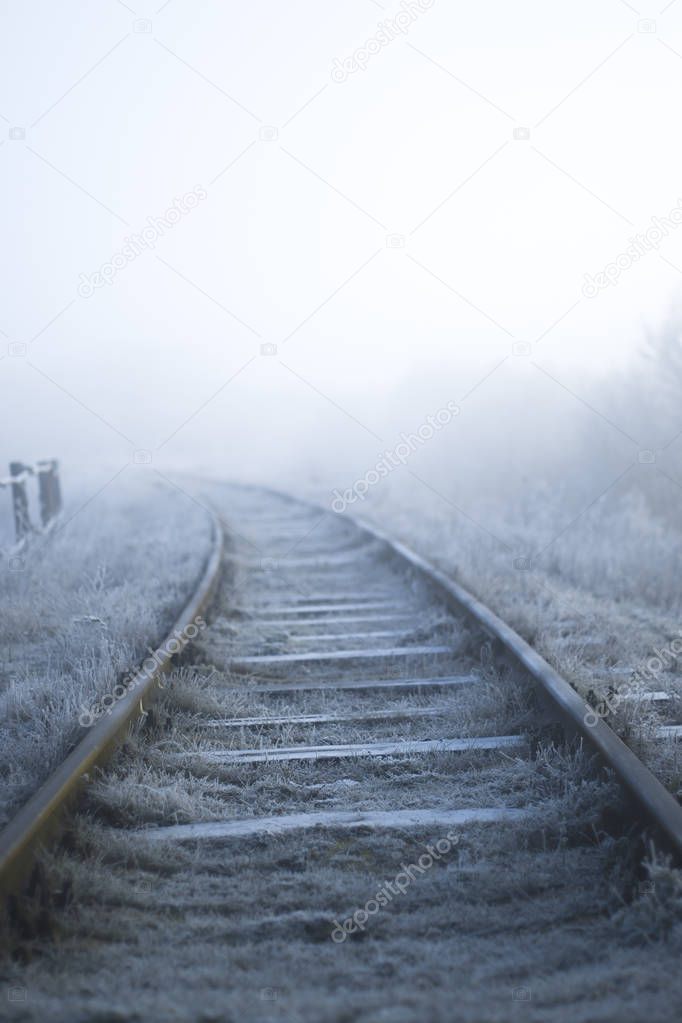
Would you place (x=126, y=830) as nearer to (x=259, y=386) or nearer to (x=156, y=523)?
(x=156, y=523)

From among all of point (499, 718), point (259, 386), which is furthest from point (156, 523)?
point (259, 386)

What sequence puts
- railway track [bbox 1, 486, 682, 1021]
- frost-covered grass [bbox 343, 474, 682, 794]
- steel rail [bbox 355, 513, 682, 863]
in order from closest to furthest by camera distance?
1. railway track [bbox 1, 486, 682, 1021]
2. steel rail [bbox 355, 513, 682, 863]
3. frost-covered grass [bbox 343, 474, 682, 794]

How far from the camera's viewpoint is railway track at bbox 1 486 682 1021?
2.04 meters

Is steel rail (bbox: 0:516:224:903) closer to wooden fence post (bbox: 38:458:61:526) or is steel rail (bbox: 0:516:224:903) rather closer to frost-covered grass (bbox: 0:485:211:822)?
frost-covered grass (bbox: 0:485:211:822)

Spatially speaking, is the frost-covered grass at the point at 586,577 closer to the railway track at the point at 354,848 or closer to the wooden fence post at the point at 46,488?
the railway track at the point at 354,848

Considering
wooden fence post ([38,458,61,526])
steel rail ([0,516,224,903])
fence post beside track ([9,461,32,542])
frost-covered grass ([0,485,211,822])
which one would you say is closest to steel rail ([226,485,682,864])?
steel rail ([0,516,224,903])

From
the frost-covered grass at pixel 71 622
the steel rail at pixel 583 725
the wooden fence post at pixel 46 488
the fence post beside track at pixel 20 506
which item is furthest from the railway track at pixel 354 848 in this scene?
the wooden fence post at pixel 46 488

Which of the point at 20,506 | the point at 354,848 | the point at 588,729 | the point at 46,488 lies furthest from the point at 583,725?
the point at 46,488

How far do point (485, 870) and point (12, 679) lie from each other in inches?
107

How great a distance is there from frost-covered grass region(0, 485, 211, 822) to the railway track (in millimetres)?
308

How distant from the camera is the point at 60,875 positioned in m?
2.43

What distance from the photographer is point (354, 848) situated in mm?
2773

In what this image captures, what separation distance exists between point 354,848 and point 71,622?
3241 millimetres

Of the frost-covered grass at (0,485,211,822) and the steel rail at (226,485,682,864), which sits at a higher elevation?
the frost-covered grass at (0,485,211,822)
